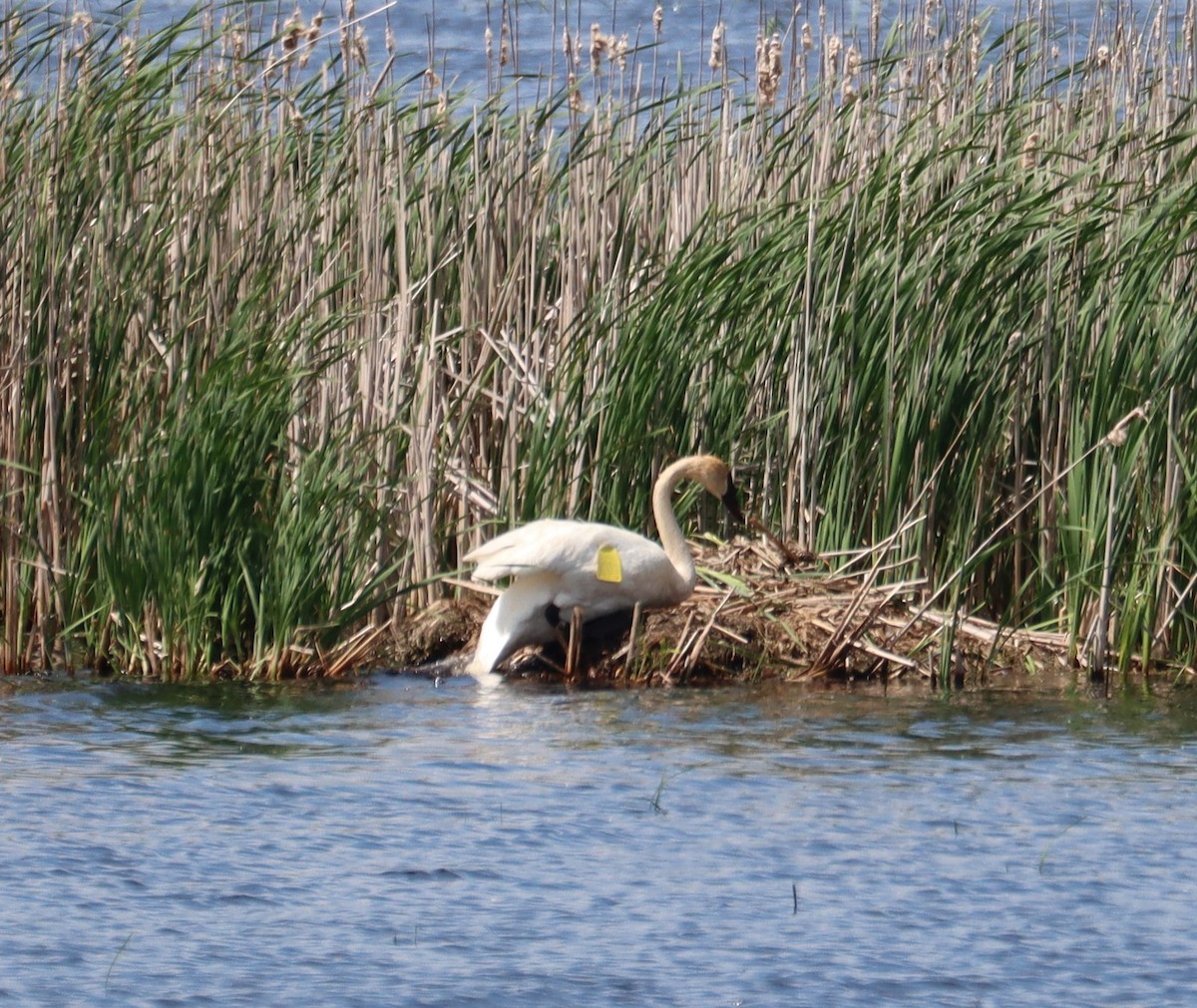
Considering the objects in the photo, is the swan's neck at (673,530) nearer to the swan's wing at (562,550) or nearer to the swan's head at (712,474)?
the swan's head at (712,474)

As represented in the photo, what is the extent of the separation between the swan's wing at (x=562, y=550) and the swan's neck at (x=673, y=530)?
140 millimetres

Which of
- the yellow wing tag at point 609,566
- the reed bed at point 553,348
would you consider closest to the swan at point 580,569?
the yellow wing tag at point 609,566

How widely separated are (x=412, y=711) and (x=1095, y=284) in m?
2.89

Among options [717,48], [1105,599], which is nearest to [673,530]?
[1105,599]

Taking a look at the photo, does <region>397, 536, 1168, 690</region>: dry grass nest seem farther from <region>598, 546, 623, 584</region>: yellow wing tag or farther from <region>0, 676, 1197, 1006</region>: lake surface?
<region>0, 676, 1197, 1006</region>: lake surface

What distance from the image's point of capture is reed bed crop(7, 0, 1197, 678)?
7.52 meters

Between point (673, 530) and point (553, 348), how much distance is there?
1.13 meters

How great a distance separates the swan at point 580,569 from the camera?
24.9 feet

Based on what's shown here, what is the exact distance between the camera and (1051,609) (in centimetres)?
814

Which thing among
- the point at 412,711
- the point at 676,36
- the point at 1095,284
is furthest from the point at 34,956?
the point at 676,36

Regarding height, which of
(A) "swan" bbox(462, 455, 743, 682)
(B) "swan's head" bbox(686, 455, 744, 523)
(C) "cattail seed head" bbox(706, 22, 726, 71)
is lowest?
(A) "swan" bbox(462, 455, 743, 682)

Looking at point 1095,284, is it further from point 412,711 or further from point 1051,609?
point 412,711

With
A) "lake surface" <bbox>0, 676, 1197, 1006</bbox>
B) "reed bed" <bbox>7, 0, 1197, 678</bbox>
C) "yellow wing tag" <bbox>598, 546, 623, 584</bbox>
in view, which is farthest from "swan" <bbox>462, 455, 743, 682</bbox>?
"lake surface" <bbox>0, 676, 1197, 1006</bbox>

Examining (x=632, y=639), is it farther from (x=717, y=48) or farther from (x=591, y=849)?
(x=717, y=48)
